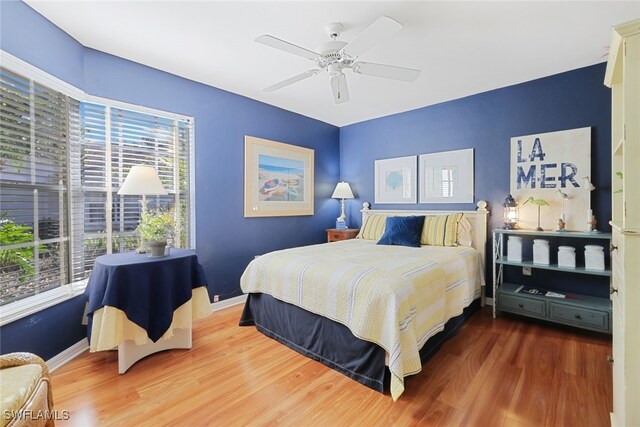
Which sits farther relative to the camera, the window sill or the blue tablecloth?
the blue tablecloth

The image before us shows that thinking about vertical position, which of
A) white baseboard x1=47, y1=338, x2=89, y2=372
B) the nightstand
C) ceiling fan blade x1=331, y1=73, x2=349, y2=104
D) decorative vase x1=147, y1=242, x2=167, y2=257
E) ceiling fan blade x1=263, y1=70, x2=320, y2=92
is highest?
ceiling fan blade x1=263, y1=70, x2=320, y2=92

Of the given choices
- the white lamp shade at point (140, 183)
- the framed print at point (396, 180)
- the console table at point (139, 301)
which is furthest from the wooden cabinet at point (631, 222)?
the framed print at point (396, 180)

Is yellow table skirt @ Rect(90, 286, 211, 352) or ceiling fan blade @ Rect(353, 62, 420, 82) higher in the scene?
ceiling fan blade @ Rect(353, 62, 420, 82)

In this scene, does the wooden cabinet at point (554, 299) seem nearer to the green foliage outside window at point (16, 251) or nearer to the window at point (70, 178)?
the window at point (70, 178)

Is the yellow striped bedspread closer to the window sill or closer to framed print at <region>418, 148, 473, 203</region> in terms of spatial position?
framed print at <region>418, 148, 473, 203</region>

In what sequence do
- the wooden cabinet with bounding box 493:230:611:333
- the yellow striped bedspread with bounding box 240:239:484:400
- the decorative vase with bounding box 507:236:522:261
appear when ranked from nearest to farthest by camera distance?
the yellow striped bedspread with bounding box 240:239:484:400, the wooden cabinet with bounding box 493:230:611:333, the decorative vase with bounding box 507:236:522:261

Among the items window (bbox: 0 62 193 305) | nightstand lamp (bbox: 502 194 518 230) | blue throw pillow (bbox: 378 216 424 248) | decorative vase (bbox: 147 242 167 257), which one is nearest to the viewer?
window (bbox: 0 62 193 305)

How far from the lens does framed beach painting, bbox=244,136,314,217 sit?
3719mm

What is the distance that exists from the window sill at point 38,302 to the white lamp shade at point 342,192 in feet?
10.7

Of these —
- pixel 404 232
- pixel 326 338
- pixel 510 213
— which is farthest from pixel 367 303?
pixel 510 213

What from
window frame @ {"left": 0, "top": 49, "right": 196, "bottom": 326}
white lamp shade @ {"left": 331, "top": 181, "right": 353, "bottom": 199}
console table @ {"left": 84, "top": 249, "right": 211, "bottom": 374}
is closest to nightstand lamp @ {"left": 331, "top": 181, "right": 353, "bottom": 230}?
white lamp shade @ {"left": 331, "top": 181, "right": 353, "bottom": 199}

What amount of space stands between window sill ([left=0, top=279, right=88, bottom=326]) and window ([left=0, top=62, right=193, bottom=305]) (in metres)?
0.05

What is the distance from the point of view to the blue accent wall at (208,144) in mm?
2000

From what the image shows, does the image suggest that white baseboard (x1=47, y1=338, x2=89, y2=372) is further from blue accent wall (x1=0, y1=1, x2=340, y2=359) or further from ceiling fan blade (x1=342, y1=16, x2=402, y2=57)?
ceiling fan blade (x1=342, y1=16, x2=402, y2=57)
